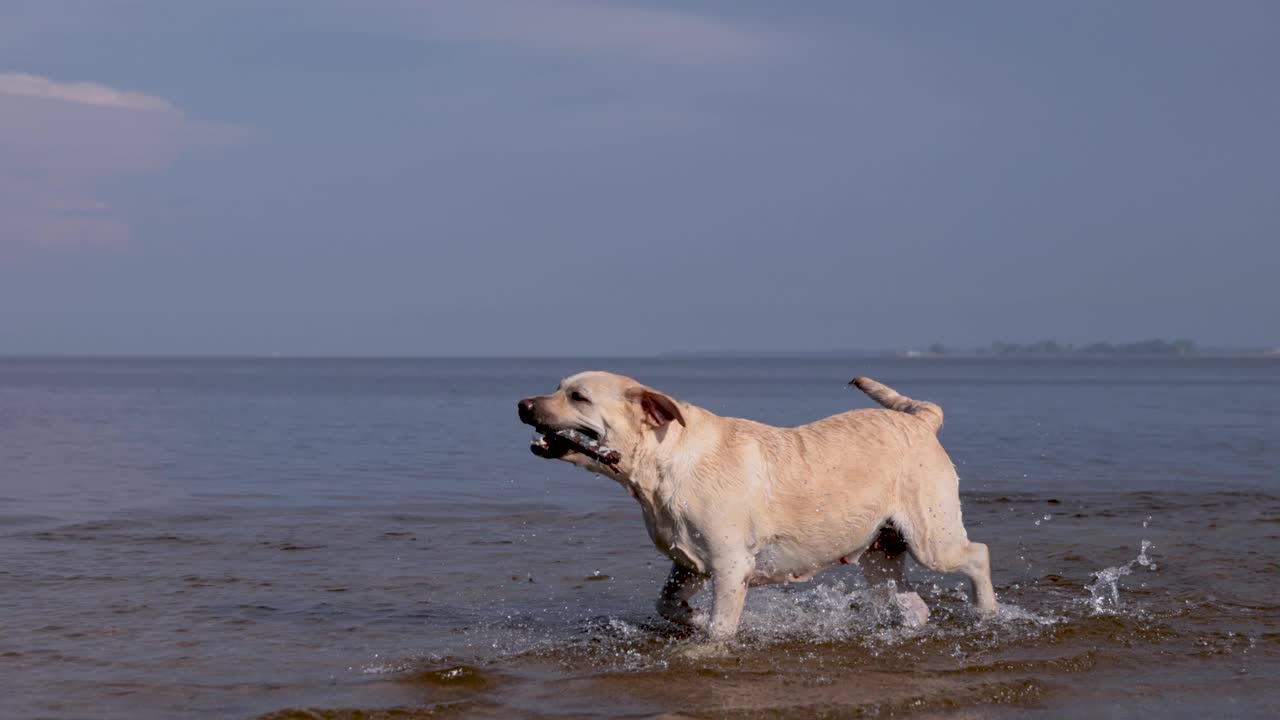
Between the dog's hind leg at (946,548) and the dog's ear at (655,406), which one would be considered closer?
the dog's ear at (655,406)

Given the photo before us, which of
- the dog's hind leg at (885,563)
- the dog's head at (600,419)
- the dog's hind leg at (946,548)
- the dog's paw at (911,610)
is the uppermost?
the dog's head at (600,419)

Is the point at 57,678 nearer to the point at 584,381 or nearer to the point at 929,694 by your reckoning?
the point at 584,381

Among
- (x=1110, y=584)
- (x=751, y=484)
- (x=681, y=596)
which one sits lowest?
(x=1110, y=584)

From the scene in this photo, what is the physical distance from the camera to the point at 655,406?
795 cm

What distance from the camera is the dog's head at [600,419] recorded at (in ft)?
25.9

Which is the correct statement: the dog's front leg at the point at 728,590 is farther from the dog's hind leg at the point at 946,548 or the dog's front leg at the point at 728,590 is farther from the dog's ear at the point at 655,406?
the dog's hind leg at the point at 946,548

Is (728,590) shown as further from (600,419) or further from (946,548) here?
(946,548)

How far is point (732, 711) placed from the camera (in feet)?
23.0

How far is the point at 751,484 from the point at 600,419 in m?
1.10

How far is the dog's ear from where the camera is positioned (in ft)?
25.9

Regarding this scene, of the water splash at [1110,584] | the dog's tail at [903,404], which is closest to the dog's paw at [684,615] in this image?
the dog's tail at [903,404]

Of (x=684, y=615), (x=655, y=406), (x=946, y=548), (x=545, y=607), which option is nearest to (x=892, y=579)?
(x=946, y=548)

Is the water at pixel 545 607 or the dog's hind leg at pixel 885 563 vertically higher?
the dog's hind leg at pixel 885 563

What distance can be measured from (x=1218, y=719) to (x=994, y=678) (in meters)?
1.33
